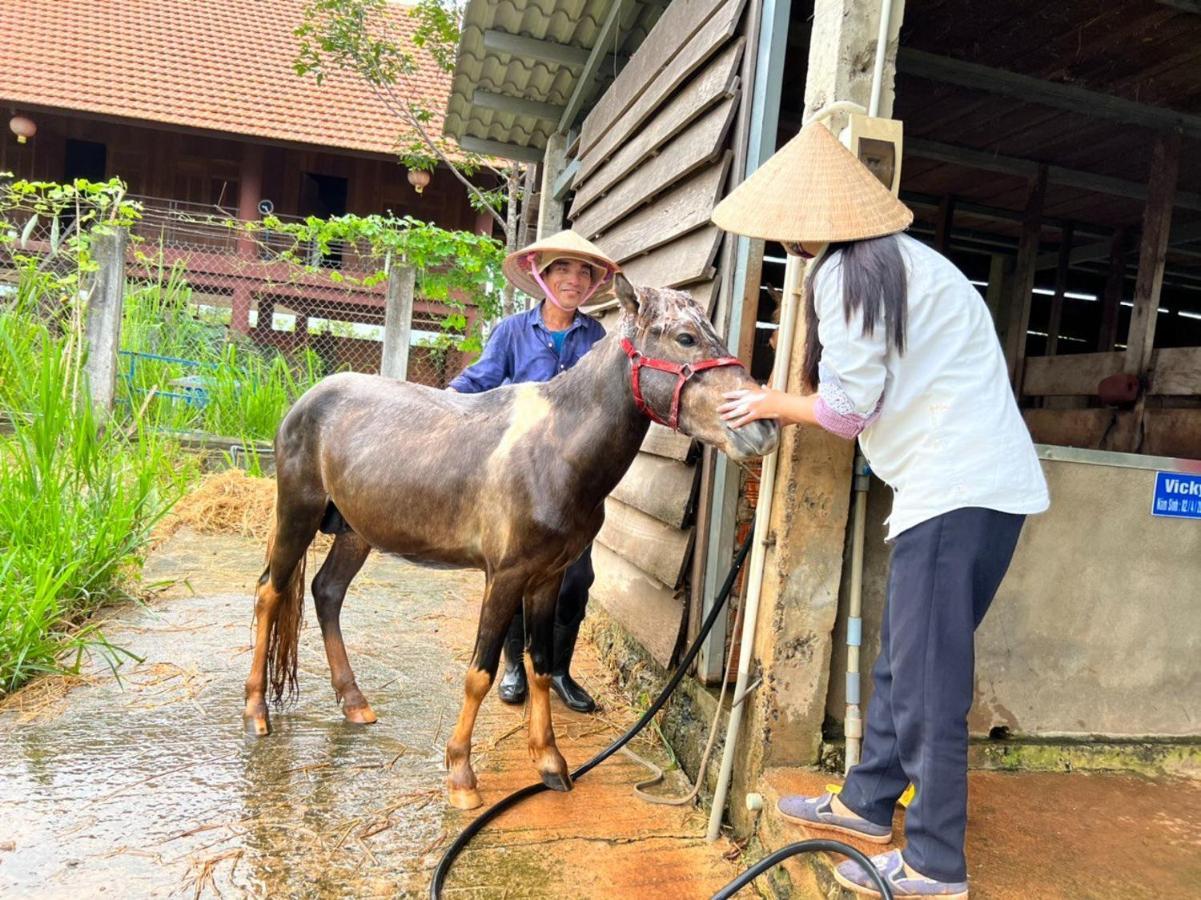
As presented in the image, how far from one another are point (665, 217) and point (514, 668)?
7.27 ft

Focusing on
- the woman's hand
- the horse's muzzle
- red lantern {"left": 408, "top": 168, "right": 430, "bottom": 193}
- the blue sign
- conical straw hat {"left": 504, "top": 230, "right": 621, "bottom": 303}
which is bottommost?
the blue sign

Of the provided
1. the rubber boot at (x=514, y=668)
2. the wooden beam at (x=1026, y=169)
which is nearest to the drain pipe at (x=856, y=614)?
the rubber boot at (x=514, y=668)

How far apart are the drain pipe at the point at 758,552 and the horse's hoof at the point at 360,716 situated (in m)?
1.51

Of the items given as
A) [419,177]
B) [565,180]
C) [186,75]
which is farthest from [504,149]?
[186,75]

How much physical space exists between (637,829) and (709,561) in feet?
3.14

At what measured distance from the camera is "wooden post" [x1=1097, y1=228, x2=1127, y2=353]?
668 centimetres

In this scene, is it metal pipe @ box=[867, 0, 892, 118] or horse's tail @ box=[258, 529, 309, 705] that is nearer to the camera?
metal pipe @ box=[867, 0, 892, 118]

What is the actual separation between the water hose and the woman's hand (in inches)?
28.6

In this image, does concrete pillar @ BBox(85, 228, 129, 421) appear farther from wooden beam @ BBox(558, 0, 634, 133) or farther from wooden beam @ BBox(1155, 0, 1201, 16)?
wooden beam @ BBox(1155, 0, 1201, 16)

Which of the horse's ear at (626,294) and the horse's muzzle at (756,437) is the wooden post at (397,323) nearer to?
the horse's ear at (626,294)

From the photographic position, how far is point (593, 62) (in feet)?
17.9

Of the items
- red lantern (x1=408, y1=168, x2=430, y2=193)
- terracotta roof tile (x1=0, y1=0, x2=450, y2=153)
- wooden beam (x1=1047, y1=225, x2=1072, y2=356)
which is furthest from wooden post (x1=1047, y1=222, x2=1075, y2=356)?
terracotta roof tile (x1=0, y1=0, x2=450, y2=153)

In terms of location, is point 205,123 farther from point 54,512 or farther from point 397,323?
point 54,512

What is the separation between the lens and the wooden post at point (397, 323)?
849 centimetres
